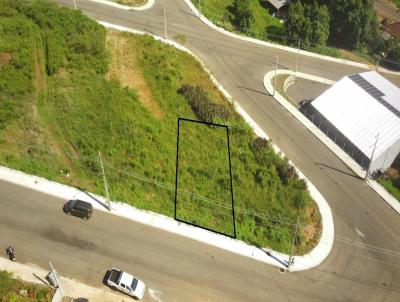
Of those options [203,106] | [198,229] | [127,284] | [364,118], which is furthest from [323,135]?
[127,284]

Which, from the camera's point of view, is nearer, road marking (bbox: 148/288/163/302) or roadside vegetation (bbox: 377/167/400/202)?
Result: road marking (bbox: 148/288/163/302)

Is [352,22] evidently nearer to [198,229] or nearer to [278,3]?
[278,3]

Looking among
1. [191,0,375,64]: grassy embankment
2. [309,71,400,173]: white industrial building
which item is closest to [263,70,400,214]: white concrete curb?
[309,71,400,173]: white industrial building

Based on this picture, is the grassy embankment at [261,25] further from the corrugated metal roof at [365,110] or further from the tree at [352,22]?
the corrugated metal roof at [365,110]

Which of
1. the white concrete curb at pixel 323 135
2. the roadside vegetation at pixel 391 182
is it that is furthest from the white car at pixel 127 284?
the roadside vegetation at pixel 391 182

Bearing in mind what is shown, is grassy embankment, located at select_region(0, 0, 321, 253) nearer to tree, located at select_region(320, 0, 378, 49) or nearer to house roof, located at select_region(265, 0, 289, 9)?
tree, located at select_region(320, 0, 378, 49)

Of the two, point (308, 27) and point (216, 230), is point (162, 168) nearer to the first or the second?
point (216, 230)
